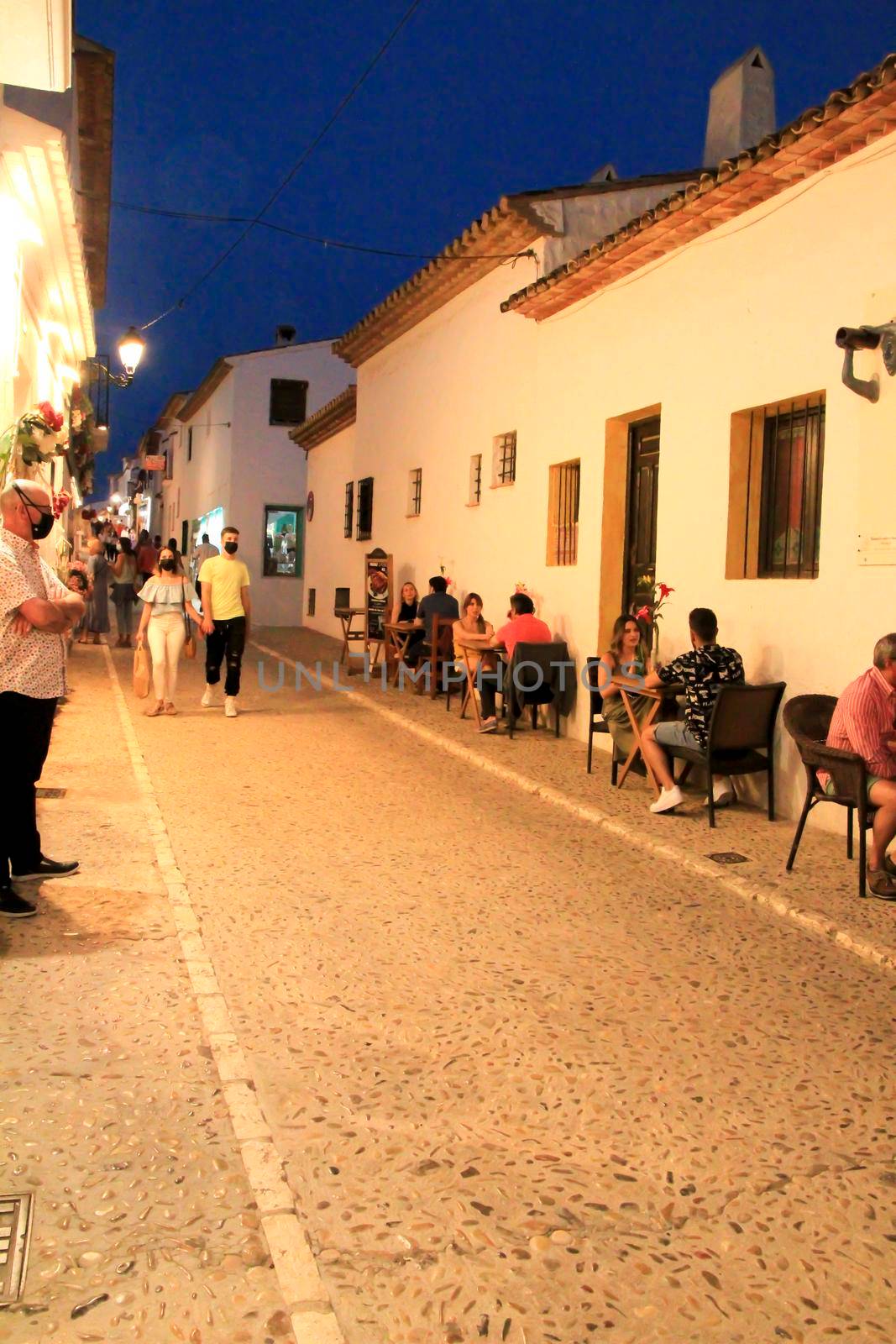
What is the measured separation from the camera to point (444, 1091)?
3695 mm

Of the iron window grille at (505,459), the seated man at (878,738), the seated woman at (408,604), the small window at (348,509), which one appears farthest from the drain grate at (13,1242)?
the small window at (348,509)

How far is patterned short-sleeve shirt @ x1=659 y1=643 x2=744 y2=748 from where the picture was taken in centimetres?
782

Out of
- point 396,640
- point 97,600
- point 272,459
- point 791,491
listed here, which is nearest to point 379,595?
point 396,640

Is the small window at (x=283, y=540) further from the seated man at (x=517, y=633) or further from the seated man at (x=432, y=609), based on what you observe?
the seated man at (x=517, y=633)

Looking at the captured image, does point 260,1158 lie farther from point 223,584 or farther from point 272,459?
point 272,459

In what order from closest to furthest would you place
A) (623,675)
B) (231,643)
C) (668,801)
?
1. (668,801)
2. (623,675)
3. (231,643)

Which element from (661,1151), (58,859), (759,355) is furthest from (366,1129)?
(759,355)

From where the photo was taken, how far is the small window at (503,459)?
45.5 ft

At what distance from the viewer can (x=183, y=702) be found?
521 inches

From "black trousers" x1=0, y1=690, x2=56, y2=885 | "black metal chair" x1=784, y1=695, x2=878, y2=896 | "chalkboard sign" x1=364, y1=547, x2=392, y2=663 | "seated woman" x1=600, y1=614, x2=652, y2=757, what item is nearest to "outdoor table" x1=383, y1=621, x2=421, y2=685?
"chalkboard sign" x1=364, y1=547, x2=392, y2=663

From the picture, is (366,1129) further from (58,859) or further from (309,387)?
(309,387)

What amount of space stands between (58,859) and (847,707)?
4294 mm

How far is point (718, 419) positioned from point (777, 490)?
77 centimetres

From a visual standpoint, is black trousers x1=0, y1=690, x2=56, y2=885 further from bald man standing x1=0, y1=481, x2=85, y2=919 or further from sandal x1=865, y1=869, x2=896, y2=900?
sandal x1=865, y1=869, x2=896, y2=900
